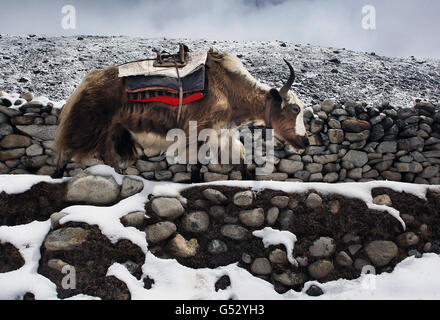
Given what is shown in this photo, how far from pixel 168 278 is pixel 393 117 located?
14.3 feet

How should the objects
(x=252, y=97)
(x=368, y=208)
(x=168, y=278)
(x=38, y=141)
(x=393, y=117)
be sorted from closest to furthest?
(x=168, y=278) < (x=368, y=208) < (x=252, y=97) < (x=38, y=141) < (x=393, y=117)

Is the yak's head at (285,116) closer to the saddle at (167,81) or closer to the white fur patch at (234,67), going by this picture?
the white fur patch at (234,67)

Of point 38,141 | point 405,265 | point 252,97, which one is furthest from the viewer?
point 38,141

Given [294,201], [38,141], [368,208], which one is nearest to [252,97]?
[294,201]

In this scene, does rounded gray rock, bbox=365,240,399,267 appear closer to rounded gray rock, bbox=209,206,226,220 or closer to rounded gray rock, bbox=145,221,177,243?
rounded gray rock, bbox=209,206,226,220

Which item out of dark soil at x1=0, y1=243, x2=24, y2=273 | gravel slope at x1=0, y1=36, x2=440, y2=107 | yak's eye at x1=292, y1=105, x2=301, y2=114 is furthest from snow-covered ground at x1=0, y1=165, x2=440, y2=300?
gravel slope at x1=0, y1=36, x2=440, y2=107

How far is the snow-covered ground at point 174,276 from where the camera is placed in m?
2.03

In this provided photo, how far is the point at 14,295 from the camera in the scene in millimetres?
1916

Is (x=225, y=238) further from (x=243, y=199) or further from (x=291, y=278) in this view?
(x=291, y=278)

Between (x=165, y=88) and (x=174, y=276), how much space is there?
5.35 feet

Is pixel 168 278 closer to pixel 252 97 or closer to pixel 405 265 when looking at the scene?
pixel 252 97

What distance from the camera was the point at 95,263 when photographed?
7.09 feet

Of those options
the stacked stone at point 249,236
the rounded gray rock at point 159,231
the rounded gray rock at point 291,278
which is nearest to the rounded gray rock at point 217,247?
the stacked stone at point 249,236

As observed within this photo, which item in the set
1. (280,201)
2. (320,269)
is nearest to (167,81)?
(280,201)
